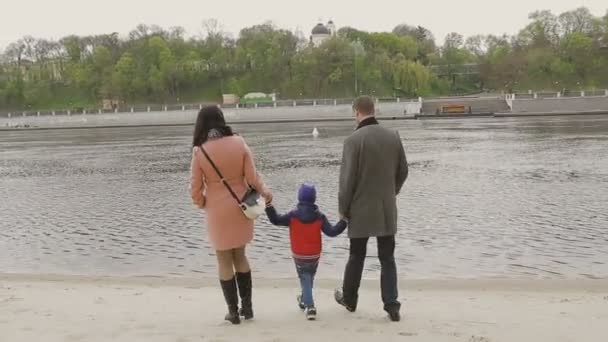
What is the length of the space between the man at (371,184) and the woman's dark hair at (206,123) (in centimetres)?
114

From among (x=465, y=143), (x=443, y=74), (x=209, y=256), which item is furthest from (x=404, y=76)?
(x=209, y=256)

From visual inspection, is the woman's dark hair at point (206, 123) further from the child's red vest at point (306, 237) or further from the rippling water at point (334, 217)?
the rippling water at point (334, 217)

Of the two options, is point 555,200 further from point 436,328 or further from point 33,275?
point 33,275

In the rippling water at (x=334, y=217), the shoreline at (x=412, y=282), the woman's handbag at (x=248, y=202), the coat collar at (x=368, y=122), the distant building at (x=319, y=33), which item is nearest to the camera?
the woman's handbag at (x=248, y=202)

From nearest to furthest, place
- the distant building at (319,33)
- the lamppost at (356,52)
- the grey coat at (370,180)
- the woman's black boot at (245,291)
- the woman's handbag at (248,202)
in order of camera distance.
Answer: the woman's handbag at (248,202)
the grey coat at (370,180)
the woman's black boot at (245,291)
the lamppost at (356,52)
the distant building at (319,33)

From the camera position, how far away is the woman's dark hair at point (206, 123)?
5414mm

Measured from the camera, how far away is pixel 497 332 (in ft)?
16.8

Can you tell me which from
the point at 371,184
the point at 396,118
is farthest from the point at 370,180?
the point at 396,118

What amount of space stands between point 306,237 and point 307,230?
0.06 m

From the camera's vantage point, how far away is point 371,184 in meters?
5.53

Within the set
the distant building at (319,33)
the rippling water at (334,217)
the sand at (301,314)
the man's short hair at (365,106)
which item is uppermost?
the distant building at (319,33)

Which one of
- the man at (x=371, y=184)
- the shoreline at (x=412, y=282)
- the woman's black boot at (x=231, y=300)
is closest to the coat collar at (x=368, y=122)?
the man at (x=371, y=184)

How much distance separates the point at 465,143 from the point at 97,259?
85.2ft

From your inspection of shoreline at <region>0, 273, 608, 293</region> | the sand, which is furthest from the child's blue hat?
shoreline at <region>0, 273, 608, 293</region>
